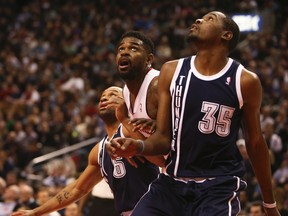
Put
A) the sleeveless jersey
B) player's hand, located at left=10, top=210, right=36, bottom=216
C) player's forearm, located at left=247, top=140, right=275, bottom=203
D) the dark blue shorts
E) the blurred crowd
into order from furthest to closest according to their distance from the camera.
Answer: the blurred crowd → player's hand, located at left=10, top=210, right=36, bottom=216 → the sleeveless jersey → player's forearm, located at left=247, top=140, right=275, bottom=203 → the dark blue shorts

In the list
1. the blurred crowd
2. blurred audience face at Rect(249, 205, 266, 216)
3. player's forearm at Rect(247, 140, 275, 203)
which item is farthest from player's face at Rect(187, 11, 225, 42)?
the blurred crowd

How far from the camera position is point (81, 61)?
64.2ft

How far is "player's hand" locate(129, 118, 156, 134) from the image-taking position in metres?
4.57

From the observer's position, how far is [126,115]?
16.5 ft

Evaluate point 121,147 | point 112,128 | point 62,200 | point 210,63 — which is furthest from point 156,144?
point 62,200

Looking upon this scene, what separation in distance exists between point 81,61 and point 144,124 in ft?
49.7

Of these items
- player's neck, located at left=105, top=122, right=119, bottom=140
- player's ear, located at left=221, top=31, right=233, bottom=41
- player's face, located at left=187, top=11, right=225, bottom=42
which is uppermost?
player's face, located at left=187, top=11, right=225, bottom=42

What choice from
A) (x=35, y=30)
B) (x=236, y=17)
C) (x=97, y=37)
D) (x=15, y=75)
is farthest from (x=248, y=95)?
(x=35, y=30)

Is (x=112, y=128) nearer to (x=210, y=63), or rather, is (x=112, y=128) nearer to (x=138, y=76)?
(x=138, y=76)

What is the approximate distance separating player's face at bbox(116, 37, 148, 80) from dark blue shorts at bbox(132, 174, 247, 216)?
0.97 meters

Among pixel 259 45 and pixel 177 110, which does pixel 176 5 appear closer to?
pixel 259 45

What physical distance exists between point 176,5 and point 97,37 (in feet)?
8.36

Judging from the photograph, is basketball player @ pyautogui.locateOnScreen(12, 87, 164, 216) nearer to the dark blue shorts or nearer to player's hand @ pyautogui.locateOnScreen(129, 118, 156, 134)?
player's hand @ pyautogui.locateOnScreen(129, 118, 156, 134)

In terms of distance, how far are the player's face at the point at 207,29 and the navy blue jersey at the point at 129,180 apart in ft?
4.84
